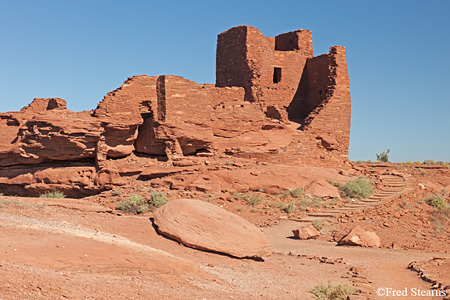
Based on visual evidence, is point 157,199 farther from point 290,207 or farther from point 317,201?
point 317,201

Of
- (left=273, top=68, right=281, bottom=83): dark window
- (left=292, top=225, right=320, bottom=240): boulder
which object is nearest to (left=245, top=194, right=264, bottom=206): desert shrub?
(left=292, top=225, right=320, bottom=240): boulder

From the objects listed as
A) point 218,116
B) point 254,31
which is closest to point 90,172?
point 218,116

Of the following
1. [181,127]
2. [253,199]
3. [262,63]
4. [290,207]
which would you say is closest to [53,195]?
[181,127]

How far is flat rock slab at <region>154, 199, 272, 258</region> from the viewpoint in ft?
35.4

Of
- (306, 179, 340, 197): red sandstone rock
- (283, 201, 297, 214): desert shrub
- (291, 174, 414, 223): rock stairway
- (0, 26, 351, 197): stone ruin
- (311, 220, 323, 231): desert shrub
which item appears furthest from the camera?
(306, 179, 340, 197): red sandstone rock

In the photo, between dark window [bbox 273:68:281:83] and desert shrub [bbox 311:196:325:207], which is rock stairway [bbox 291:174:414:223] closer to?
desert shrub [bbox 311:196:325:207]

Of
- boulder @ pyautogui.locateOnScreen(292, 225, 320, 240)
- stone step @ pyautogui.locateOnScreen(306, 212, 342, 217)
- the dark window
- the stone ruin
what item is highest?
the dark window

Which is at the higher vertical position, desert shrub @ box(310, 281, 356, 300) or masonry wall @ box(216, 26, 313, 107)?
masonry wall @ box(216, 26, 313, 107)

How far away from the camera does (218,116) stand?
74.9 ft

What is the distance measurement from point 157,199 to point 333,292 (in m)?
10.2

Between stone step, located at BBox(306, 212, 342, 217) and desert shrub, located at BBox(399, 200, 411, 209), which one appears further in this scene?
desert shrub, located at BBox(399, 200, 411, 209)

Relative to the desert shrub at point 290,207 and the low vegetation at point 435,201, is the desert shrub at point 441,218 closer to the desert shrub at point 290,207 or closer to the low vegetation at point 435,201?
the low vegetation at point 435,201

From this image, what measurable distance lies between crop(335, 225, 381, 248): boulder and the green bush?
21.7ft

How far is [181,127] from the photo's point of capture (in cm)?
2116
